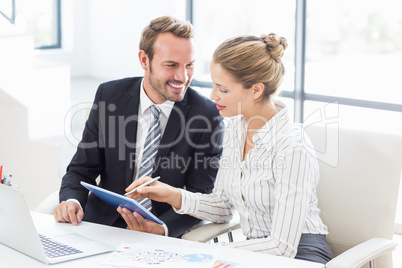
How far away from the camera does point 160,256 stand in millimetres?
1670

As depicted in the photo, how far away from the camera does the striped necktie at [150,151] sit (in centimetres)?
235

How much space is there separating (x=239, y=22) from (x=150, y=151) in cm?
266

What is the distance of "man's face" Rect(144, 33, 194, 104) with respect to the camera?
2361 millimetres

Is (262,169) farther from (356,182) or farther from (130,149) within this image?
(130,149)

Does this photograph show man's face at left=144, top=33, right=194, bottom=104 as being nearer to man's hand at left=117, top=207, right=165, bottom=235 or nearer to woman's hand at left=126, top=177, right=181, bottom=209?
woman's hand at left=126, top=177, right=181, bottom=209

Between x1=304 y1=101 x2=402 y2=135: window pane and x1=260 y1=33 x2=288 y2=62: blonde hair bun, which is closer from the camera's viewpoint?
x1=260 y1=33 x2=288 y2=62: blonde hair bun

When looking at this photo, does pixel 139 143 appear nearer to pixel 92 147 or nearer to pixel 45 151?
pixel 92 147

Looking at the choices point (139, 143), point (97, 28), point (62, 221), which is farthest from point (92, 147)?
point (97, 28)

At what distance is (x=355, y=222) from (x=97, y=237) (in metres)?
0.86

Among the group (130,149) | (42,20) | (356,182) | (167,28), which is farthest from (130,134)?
(42,20)

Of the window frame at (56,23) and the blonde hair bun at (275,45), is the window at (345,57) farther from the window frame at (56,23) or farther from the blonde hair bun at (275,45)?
the blonde hair bun at (275,45)

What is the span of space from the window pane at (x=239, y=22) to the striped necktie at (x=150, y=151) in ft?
7.08

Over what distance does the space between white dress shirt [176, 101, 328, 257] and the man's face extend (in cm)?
27

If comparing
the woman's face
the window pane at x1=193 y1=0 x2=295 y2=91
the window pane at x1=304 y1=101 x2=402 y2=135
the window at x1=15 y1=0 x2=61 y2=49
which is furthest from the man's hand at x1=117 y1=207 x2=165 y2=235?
the window at x1=15 y1=0 x2=61 y2=49
